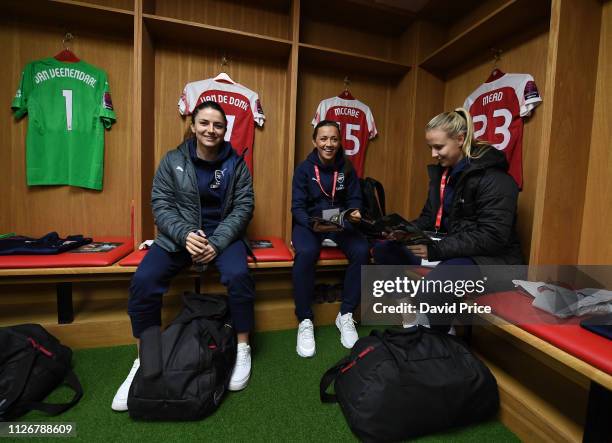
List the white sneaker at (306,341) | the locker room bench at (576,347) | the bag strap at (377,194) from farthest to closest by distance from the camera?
the bag strap at (377,194) < the white sneaker at (306,341) < the locker room bench at (576,347)

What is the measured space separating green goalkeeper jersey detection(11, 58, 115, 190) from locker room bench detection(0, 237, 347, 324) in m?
0.70

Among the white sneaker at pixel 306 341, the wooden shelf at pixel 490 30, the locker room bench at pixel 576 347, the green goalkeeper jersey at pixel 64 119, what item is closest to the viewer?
the locker room bench at pixel 576 347

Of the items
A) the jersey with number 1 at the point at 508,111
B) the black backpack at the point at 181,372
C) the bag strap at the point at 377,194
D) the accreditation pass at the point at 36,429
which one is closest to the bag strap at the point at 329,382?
the black backpack at the point at 181,372

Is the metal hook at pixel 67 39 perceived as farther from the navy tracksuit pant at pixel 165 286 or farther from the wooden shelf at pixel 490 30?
the wooden shelf at pixel 490 30

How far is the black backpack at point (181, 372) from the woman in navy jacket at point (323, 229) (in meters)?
0.49

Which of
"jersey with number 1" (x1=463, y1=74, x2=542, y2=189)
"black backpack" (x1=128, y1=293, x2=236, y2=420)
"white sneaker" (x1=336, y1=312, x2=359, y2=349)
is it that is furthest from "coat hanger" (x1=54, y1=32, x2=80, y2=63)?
"jersey with number 1" (x1=463, y1=74, x2=542, y2=189)

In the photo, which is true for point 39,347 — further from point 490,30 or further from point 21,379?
point 490,30

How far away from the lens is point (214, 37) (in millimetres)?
1979

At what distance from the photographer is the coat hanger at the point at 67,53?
1.88 metres

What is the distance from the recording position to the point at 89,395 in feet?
3.81

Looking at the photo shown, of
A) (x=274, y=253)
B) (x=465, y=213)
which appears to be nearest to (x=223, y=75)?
(x=274, y=253)

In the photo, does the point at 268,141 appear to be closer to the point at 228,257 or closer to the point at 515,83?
the point at 228,257

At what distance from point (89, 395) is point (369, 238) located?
4.88 feet

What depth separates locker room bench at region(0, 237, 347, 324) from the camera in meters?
1.34
